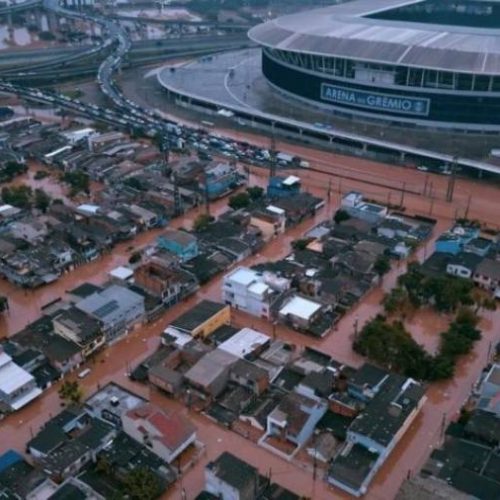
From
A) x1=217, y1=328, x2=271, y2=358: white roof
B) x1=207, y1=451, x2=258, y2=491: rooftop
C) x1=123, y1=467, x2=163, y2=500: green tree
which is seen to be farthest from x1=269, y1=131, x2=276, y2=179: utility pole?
x1=123, y1=467, x2=163, y2=500: green tree

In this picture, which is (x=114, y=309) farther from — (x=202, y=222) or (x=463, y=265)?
(x=463, y=265)

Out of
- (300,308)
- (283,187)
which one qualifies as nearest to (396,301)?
(300,308)

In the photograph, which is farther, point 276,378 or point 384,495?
point 276,378

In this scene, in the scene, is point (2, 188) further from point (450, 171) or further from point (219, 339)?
point (450, 171)

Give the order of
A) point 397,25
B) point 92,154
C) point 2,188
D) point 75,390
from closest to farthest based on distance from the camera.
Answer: point 75,390
point 2,188
point 92,154
point 397,25

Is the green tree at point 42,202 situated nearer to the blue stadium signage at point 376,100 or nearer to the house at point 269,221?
the house at point 269,221

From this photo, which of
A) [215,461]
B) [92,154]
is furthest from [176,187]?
[215,461]

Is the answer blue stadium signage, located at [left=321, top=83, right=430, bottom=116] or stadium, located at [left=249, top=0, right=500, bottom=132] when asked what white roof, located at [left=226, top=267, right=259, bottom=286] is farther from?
blue stadium signage, located at [left=321, top=83, right=430, bottom=116]
